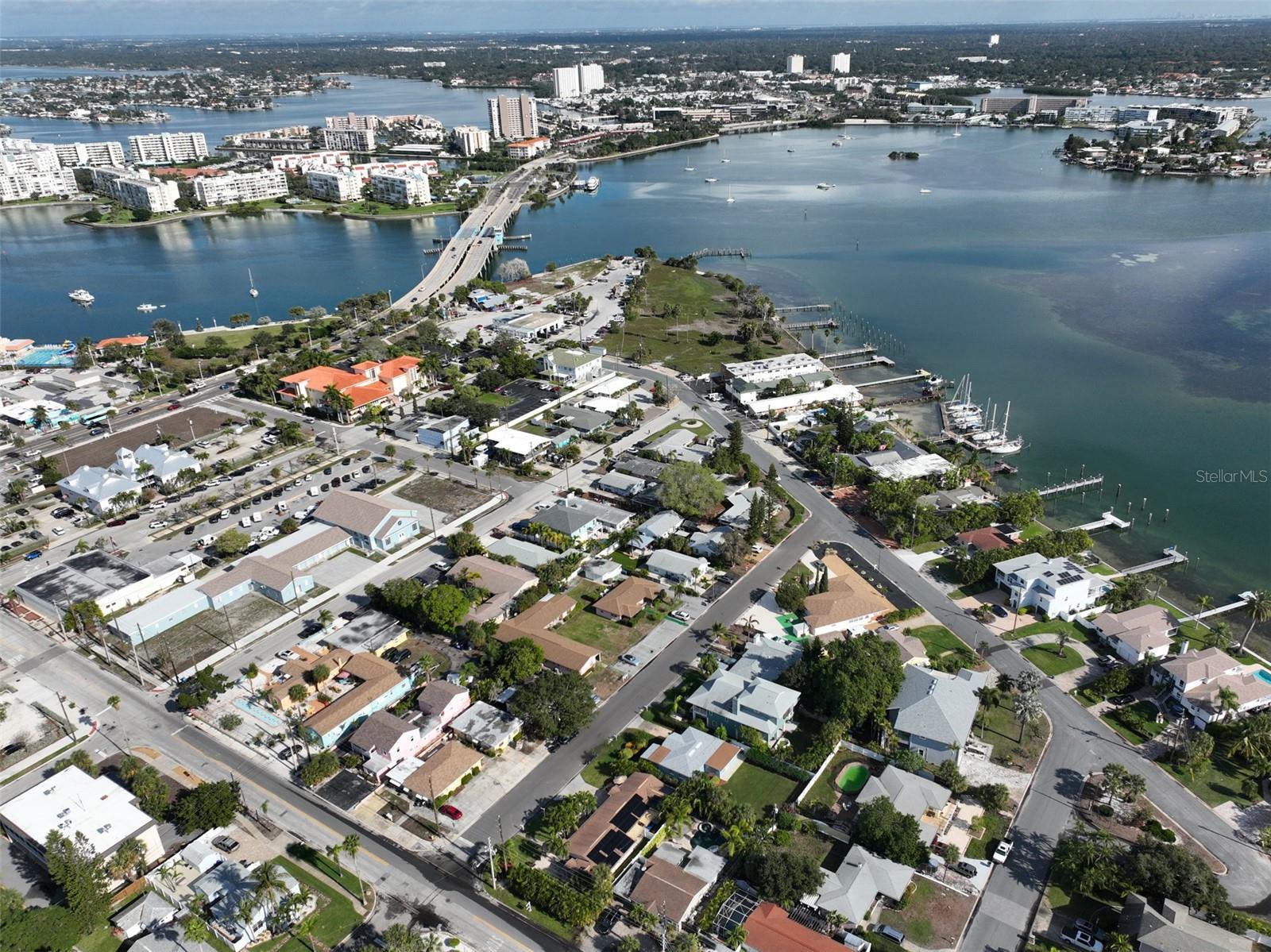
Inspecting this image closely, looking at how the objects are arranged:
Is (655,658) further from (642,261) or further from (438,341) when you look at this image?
(642,261)

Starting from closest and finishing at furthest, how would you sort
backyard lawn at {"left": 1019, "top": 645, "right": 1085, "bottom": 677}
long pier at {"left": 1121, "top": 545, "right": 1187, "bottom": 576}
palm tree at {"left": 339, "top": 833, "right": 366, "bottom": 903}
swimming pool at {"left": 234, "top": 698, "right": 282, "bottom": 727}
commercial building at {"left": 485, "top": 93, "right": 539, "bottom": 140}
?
palm tree at {"left": 339, "top": 833, "right": 366, "bottom": 903}, swimming pool at {"left": 234, "top": 698, "right": 282, "bottom": 727}, backyard lawn at {"left": 1019, "top": 645, "right": 1085, "bottom": 677}, long pier at {"left": 1121, "top": 545, "right": 1187, "bottom": 576}, commercial building at {"left": 485, "top": 93, "right": 539, "bottom": 140}

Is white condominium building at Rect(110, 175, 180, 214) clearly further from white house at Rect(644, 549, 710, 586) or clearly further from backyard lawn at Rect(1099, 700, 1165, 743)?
backyard lawn at Rect(1099, 700, 1165, 743)

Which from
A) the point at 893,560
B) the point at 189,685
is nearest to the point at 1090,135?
the point at 893,560

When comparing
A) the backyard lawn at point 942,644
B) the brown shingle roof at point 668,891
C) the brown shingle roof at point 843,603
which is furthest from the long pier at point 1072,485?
the brown shingle roof at point 668,891

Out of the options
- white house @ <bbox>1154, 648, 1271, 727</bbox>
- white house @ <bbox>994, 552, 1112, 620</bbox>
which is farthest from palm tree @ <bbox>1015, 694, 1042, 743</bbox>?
white house @ <bbox>994, 552, 1112, 620</bbox>

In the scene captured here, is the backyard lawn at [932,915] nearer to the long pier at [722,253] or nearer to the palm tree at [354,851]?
the palm tree at [354,851]

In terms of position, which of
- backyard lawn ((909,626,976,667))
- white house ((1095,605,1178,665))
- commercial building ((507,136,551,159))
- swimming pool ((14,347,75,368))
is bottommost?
backyard lawn ((909,626,976,667))
